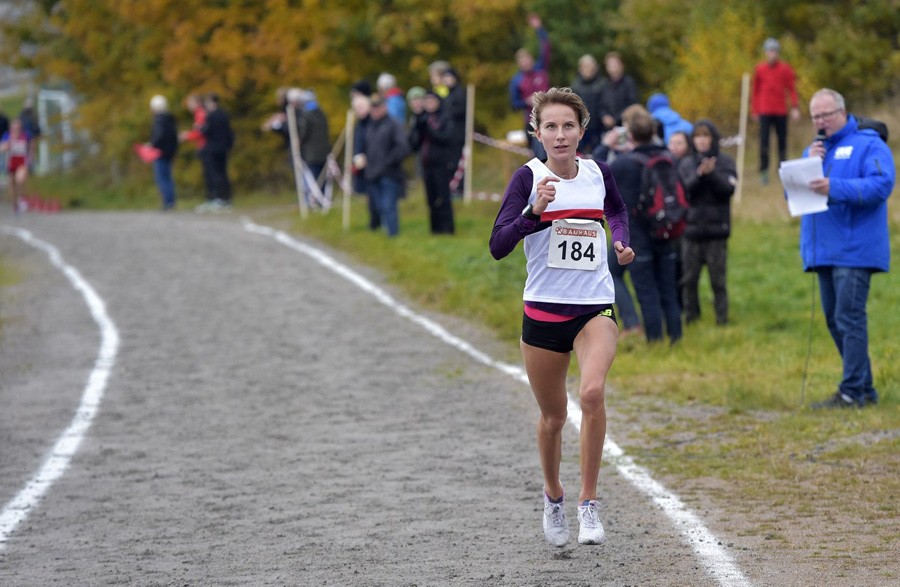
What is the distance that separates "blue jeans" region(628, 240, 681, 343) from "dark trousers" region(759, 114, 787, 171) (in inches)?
413

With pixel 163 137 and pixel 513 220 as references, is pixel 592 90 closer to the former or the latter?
pixel 163 137

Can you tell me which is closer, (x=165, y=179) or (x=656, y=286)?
(x=656, y=286)

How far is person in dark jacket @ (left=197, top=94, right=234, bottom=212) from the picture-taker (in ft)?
98.2

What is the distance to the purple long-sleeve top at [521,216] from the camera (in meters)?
7.13

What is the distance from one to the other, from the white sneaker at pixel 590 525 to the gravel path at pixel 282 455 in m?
0.10

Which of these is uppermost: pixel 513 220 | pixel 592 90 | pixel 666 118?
pixel 592 90

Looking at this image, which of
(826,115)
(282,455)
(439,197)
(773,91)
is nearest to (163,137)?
(439,197)

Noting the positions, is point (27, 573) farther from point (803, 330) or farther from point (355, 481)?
point (803, 330)

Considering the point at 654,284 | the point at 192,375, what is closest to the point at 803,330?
the point at 654,284

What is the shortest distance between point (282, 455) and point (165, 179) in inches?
846

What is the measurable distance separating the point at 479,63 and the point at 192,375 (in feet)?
71.3

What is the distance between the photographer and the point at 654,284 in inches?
547

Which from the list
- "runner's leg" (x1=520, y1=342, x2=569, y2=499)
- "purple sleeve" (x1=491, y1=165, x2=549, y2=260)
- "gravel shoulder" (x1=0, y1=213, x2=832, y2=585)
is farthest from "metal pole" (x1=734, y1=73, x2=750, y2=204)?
"purple sleeve" (x1=491, y1=165, x2=549, y2=260)

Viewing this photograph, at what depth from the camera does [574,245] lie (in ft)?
24.0
